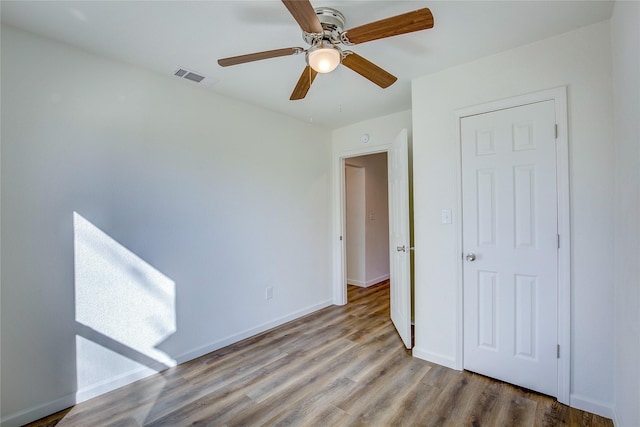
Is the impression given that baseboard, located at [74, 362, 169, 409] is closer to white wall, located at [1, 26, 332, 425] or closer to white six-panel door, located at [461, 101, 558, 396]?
white wall, located at [1, 26, 332, 425]

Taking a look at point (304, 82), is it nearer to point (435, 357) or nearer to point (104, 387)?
point (435, 357)

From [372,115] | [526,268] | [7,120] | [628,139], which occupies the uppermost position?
[372,115]

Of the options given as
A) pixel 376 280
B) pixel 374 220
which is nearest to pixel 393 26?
pixel 374 220

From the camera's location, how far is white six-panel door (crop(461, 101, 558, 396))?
1997 millimetres

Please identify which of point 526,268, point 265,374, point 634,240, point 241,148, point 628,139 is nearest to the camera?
point 634,240

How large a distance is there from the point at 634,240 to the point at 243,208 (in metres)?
2.82

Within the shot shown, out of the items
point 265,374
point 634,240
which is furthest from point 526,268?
point 265,374

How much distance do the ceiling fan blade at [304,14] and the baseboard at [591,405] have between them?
2.70 m

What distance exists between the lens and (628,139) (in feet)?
4.84

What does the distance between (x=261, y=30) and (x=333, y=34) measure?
0.50 metres

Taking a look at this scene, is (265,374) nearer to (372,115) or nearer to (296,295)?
(296,295)

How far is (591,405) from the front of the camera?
1.83 meters

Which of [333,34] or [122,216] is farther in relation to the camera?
[122,216]

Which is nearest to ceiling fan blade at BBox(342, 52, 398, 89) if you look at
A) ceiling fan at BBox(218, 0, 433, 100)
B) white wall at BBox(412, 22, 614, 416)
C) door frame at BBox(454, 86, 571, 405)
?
ceiling fan at BBox(218, 0, 433, 100)
